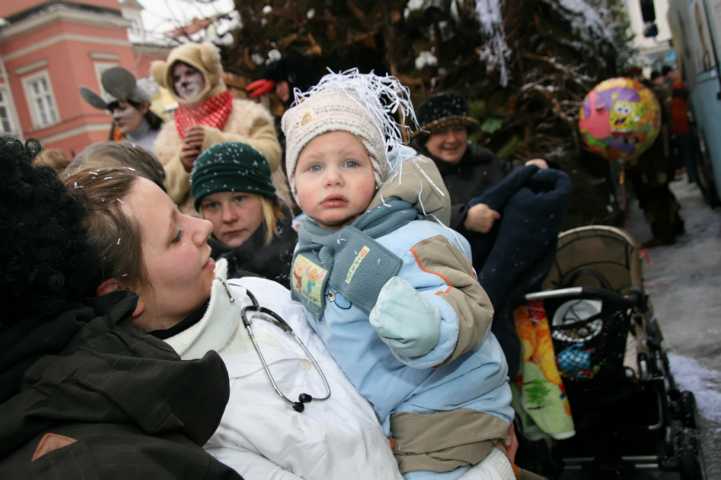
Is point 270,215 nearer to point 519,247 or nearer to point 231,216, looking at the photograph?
point 231,216

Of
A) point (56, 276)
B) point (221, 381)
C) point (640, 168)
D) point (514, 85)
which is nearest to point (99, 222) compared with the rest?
point (56, 276)

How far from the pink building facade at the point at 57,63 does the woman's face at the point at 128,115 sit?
23.0 metres

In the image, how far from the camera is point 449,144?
3676 millimetres

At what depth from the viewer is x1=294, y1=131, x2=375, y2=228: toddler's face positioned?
74.8 inches

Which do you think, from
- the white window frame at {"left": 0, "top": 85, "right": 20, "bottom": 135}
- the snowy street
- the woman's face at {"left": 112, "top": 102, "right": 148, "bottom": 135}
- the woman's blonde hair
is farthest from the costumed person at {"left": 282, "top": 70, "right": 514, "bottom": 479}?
the white window frame at {"left": 0, "top": 85, "right": 20, "bottom": 135}

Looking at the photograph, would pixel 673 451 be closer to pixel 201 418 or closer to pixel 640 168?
pixel 201 418

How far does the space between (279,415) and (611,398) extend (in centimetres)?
235

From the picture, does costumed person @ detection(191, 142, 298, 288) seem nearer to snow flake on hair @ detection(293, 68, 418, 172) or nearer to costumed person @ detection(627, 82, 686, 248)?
snow flake on hair @ detection(293, 68, 418, 172)

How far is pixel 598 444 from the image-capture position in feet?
10.4

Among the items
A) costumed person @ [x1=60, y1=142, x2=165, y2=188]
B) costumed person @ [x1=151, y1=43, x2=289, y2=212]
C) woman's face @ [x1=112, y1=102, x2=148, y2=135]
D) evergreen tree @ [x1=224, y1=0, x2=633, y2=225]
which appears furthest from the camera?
evergreen tree @ [x1=224, y1=0, x2=633, y2=225]

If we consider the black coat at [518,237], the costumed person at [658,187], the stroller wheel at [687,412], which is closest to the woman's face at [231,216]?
the black coat at [518,237]

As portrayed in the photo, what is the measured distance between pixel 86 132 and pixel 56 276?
90.4 feet

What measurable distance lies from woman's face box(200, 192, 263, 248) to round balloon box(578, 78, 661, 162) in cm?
417

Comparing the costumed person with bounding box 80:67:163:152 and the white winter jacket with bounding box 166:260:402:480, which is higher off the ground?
the costumed person with bounding box 80:67:163:152
